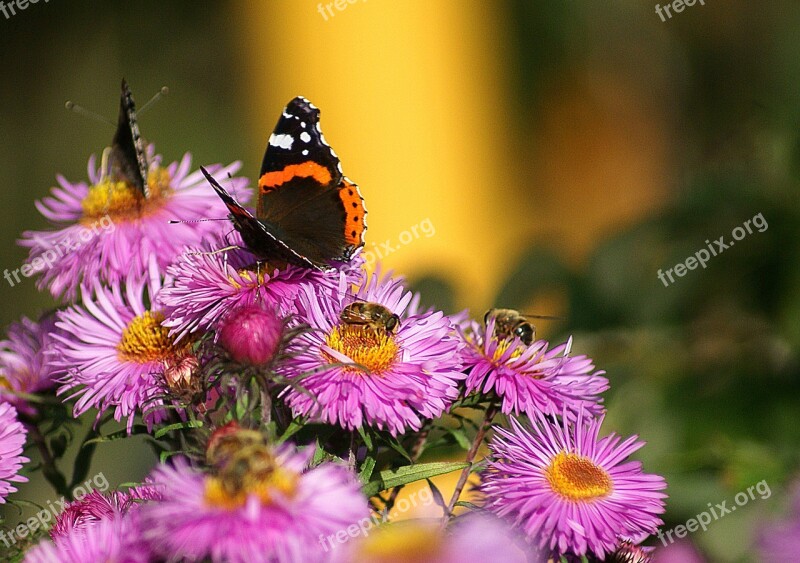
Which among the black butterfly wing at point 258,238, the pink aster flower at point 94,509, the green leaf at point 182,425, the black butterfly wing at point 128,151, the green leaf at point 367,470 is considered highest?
the black butterfly wing at point 128,151

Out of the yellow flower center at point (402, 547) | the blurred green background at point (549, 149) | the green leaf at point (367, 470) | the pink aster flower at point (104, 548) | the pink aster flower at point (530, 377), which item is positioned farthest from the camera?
the blurred green background at point (549, 149)

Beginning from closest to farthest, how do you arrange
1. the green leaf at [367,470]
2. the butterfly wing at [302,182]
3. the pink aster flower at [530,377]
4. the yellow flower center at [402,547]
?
the yellow flower center at [402,547], the green leaf at [367,470], the pink aster flower at [530,377], the butterfly wing at [302,182]

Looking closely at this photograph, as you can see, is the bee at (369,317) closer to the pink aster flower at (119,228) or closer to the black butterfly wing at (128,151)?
the pink aster flower at (119,228)

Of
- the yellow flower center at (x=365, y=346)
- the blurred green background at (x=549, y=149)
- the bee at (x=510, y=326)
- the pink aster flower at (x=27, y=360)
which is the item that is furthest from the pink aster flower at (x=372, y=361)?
the blurred green background at (x=549, y=149)

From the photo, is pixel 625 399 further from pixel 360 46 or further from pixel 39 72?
pixel 39 72

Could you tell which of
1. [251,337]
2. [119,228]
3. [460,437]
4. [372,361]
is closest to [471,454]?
[460,437]

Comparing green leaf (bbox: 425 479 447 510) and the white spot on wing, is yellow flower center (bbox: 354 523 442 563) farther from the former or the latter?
the white spot on wing

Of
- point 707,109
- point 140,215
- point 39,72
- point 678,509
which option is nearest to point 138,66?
point 39,72
